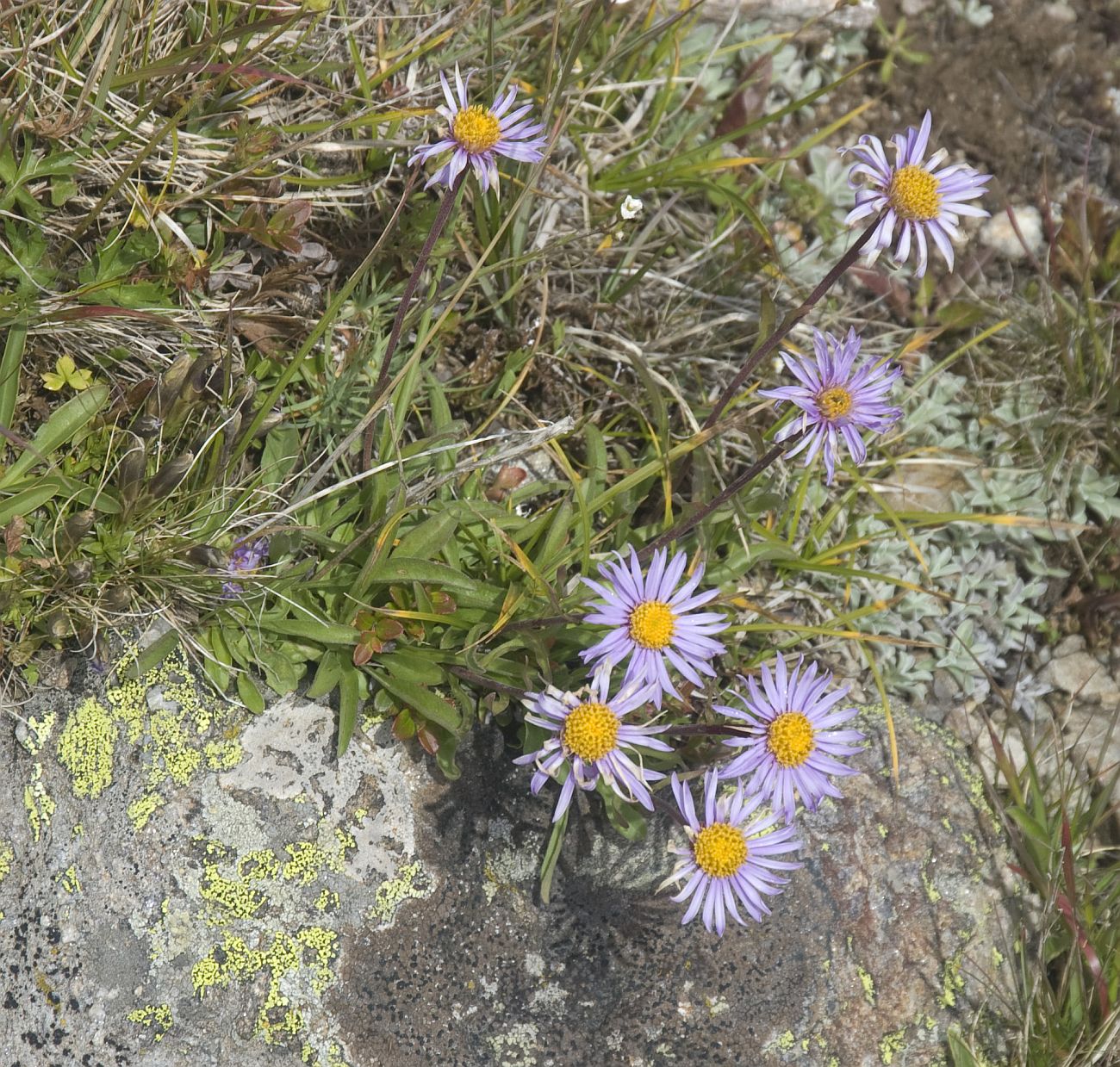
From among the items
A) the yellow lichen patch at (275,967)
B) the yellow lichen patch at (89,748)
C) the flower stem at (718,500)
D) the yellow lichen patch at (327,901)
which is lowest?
the yellow lichen patch at (275,967)

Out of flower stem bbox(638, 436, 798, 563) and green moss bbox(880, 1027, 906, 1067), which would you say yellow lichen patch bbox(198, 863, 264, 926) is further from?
green moss bbox(880, 1027, 906, 1067)

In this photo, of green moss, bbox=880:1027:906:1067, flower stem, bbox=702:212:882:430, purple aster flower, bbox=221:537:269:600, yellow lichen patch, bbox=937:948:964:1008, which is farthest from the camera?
yellow lichen patch, bbox=937:948:964:1008

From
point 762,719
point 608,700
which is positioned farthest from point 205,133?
point 762,719

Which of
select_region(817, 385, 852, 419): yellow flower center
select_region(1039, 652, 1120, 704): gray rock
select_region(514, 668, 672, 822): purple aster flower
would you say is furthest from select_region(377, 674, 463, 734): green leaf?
select_region(1039, 652, 1120, 704): gray rock

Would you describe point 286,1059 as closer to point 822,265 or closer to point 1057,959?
point 1057,959

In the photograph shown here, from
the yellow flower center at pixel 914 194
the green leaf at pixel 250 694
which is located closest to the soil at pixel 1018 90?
the yellow flower center at pixel 914 194

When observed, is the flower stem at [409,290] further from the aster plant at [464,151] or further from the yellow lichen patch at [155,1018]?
the yellow lichen patch at [155,1018]

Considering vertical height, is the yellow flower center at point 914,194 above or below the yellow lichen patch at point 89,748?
above

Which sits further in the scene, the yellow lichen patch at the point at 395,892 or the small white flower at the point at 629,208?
the small white flower at the point at 629,208
